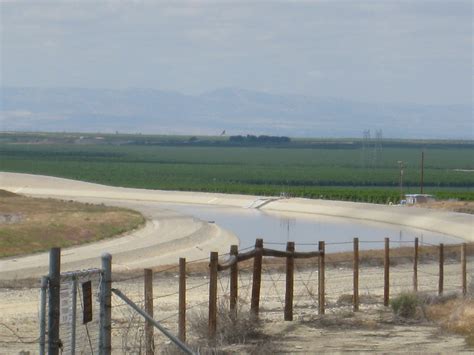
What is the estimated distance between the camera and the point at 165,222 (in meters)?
53.2

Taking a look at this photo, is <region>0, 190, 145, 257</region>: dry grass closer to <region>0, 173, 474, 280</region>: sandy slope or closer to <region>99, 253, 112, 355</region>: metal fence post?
<region>0, 173, 474, 280</region>: sandy slope

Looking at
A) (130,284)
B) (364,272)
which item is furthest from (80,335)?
(364,272)

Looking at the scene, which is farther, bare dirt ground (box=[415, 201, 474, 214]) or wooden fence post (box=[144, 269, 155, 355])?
bare dirt ground (box=[415, 201, 474, 214])

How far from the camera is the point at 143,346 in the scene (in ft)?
50.1

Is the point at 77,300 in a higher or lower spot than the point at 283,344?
higher

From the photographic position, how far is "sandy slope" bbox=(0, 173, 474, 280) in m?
36.0

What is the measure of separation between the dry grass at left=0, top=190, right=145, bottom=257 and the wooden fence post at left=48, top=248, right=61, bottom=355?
1010 inches

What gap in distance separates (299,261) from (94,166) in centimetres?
9918

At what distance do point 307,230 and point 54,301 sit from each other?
43.1m

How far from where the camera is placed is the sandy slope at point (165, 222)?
36.0 meters

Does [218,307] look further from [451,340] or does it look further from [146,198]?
[146,198]

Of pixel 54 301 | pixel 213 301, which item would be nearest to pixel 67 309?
pixel 54 301

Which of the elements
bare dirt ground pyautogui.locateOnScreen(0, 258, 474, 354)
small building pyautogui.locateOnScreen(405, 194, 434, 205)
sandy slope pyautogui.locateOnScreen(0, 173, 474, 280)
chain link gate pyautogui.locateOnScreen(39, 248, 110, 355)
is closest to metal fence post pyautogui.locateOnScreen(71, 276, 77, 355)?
chain link gate pyautogui.locateOnScreen(39, 248, 110, 355)

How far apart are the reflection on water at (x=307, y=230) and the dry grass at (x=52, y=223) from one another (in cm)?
540
